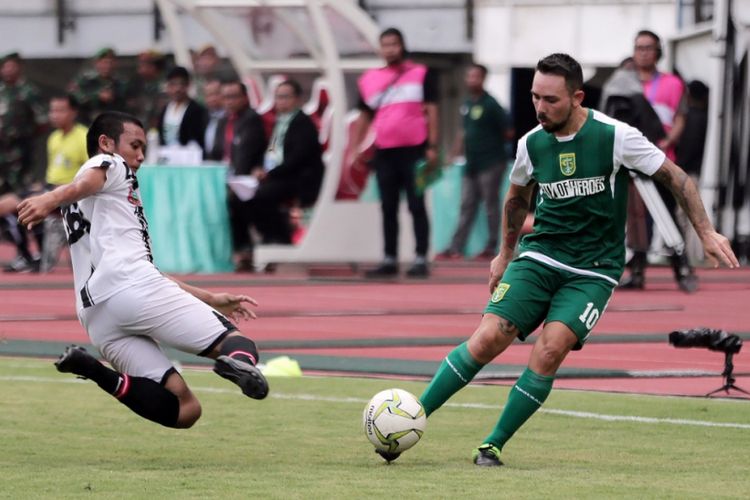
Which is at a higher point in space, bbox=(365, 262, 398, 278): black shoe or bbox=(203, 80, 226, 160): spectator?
bbox=(203, 80, 226, 160): spectator

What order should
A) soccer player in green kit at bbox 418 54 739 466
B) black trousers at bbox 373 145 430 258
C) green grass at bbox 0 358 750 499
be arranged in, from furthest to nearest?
black trousers at bbox 373 145 430 258
soccer player in green kit at bbox 418 54 739 466
green grass at bbox 0 358 750 499

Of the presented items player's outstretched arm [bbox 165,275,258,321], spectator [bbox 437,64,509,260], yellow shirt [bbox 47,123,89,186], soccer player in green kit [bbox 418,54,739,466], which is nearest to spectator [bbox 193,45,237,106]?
yellow shirt [bbox 47,123,89,186]

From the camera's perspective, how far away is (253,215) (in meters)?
18.9

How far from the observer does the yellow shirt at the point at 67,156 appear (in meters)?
19.1

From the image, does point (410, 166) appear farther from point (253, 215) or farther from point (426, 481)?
point (426, 481)

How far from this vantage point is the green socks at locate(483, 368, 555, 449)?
7.56 m

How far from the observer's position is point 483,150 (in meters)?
21.6

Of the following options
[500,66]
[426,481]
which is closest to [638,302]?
[426,481]

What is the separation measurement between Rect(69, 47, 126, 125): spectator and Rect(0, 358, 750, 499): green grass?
33.9 feet

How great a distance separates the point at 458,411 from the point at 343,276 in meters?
9.51

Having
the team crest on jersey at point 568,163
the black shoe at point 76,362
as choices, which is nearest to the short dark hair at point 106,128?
the black shoe at point 76,362

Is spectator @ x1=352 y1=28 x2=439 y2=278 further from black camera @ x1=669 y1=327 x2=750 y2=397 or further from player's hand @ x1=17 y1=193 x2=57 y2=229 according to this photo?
player's hand @ x1=17 y1=193 x2=57 y2=229

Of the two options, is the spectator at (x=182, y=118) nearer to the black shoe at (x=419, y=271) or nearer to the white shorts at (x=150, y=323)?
the black shoe at (x=419, y=271)

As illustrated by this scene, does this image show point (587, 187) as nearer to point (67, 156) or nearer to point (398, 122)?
point (398, 122)
